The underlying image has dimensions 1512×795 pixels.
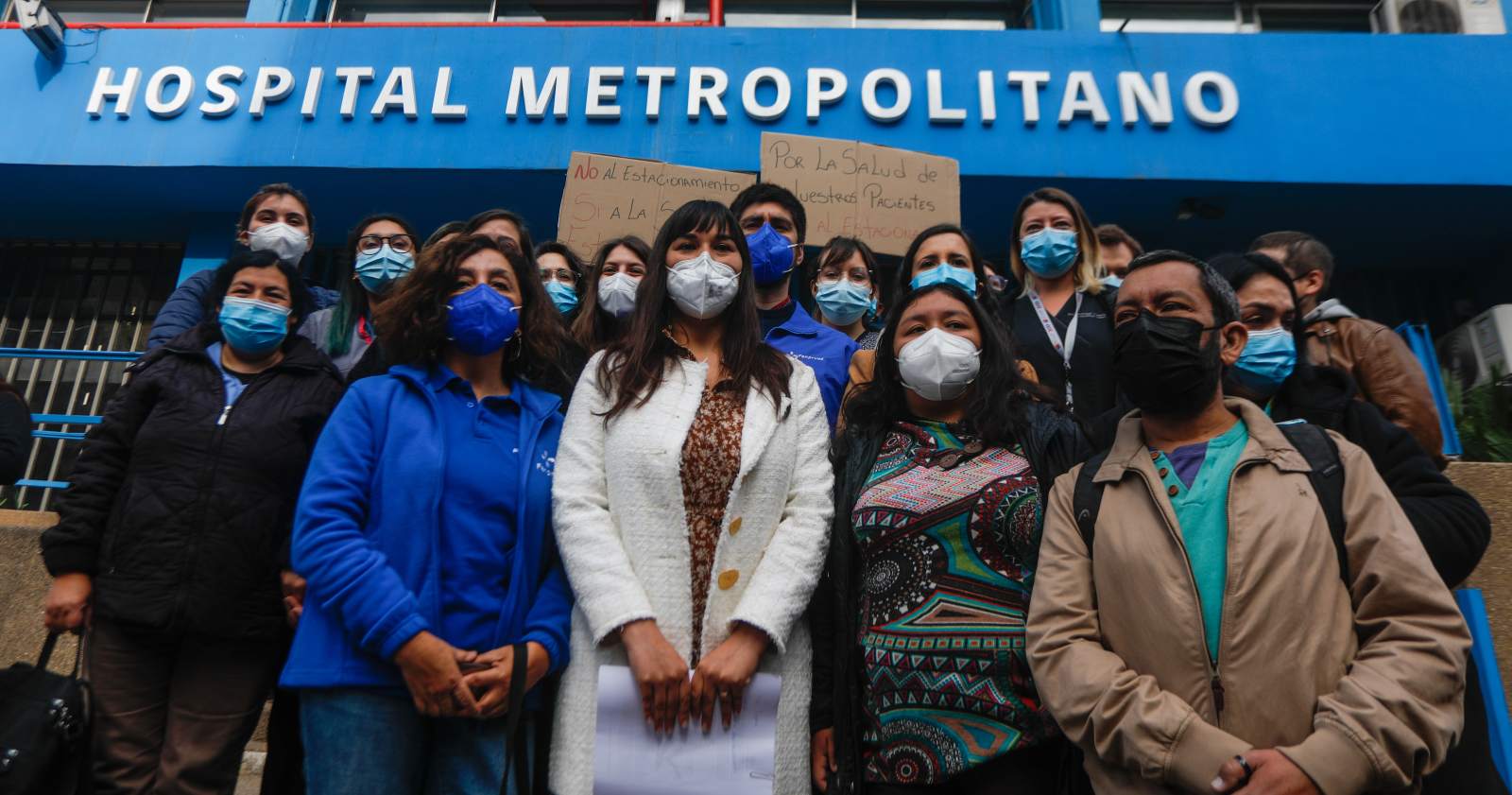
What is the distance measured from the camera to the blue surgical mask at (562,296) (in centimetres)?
341

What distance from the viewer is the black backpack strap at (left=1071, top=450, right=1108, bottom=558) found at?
1862mm

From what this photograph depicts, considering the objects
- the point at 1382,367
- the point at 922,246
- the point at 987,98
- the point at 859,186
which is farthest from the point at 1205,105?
the point at 1382,367

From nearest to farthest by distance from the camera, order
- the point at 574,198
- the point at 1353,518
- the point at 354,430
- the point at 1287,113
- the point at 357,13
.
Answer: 1. the point at 1353,518
2. the point at 354,430
3. the point at 574,198
4. the point at 1287,113
5. the point at 357,13

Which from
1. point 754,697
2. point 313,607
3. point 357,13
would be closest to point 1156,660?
point 754,697

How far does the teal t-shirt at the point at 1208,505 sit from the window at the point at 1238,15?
286 inches

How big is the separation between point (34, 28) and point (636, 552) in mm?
7310

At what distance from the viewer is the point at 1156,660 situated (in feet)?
5.46

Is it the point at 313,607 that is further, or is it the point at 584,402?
the point at 584,402

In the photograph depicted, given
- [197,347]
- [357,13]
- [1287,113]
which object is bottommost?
[197,347]

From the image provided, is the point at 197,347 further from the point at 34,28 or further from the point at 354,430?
the point at 34,28

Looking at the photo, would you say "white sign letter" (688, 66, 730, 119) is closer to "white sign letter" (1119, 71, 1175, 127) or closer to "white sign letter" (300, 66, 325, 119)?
"white sign letter" (300, 66, 325, 119)

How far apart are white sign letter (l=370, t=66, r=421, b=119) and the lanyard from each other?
5036 millimetres

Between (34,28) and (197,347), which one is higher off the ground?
(34,28)

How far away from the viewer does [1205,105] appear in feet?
20.4
